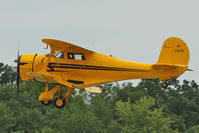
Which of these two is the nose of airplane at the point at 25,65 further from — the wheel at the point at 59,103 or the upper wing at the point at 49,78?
the wheel at the point at 59,103

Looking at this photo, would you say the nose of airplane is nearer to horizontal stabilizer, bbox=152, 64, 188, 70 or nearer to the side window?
the side window

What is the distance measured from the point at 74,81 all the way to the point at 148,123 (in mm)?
63961

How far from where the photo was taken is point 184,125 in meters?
92.2

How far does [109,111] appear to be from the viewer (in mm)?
92375

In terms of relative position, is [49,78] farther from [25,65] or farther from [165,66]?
[165,66]

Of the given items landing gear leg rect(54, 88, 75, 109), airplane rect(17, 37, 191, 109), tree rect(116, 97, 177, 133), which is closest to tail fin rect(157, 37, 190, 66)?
airplane rect(17, 37, 191, 109)

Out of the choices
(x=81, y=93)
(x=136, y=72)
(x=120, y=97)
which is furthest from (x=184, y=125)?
(x=136, y=72)

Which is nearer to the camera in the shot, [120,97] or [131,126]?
[131,126]

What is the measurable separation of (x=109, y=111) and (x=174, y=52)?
66126mm

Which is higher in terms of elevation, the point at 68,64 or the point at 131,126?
the point at 68,64

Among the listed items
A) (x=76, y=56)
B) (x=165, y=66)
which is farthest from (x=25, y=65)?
(x=165, y=66)

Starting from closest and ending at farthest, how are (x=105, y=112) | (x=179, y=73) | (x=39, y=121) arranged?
(x=179, y=73)
(x=39, y=121)
(x=105, y=112)

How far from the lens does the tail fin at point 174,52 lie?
2669 cm

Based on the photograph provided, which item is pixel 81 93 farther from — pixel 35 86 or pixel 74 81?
pixel 74 81
